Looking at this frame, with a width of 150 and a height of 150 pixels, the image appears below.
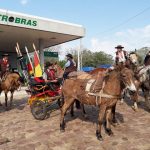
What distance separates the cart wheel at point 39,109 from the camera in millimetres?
9819

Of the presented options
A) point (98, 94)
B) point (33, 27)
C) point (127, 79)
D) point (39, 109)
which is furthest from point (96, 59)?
point (127, 79)

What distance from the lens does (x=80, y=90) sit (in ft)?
26.4

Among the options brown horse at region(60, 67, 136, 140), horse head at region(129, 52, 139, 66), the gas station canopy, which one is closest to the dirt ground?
brown horse at region(60, 67, 136, 140)

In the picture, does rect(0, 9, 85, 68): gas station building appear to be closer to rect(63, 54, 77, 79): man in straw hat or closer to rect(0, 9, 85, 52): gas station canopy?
rect(0, 9, 85, 52): gas station canopy

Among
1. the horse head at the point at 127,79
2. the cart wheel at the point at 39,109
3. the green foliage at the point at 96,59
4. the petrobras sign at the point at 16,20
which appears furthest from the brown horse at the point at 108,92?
the green foliage at the point at 96,59

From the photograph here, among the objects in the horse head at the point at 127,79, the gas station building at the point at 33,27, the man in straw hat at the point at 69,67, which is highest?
the gas station building at the point at 33,27

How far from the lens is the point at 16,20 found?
1792 centimetres

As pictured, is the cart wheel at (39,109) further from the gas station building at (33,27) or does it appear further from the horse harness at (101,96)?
the gas station building at (33,27)

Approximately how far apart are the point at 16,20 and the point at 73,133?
12129 millimetres

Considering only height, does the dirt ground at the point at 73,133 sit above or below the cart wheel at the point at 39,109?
below

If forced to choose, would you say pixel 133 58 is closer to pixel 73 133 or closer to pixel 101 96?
pixel 101 96

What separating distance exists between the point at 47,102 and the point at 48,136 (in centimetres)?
232

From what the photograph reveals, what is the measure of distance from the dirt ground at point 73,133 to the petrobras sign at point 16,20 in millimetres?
8485

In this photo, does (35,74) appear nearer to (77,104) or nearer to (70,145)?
(77,104)
